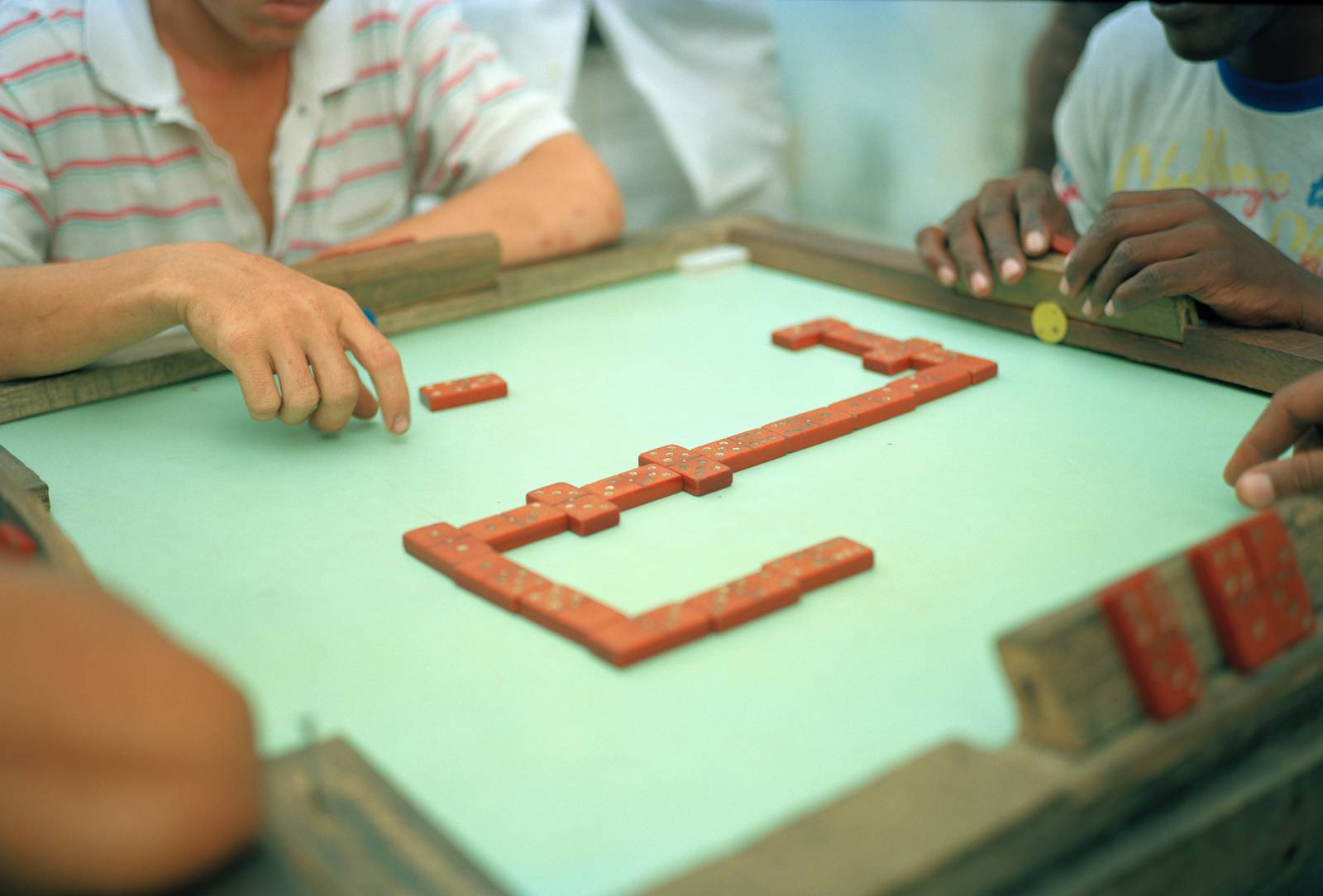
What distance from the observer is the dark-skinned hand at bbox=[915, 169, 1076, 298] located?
1.80m

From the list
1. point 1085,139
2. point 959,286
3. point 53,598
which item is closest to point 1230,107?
point 1085,139

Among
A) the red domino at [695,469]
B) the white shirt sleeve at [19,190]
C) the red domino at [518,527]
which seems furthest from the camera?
the white shirt sleeve at [19,190]

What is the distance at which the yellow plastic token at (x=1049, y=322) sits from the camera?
1757 millimetres

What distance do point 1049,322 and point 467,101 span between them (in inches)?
49.5

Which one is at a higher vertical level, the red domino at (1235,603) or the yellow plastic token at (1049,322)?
the red domino at (1235,603)

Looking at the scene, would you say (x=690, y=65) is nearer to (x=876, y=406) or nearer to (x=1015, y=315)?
(x=1015, y=315)

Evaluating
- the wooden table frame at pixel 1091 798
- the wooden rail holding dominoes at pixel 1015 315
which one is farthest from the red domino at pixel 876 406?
the wooden table frame at pixel 1091 798

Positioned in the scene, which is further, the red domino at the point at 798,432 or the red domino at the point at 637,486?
the red domino at the point at 798,432

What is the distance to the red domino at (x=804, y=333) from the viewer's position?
71.3 inches

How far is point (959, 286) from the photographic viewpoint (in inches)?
74.1

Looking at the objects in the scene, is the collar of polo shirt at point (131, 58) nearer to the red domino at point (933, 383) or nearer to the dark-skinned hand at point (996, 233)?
the dark-skinned hand at point (996, 233)

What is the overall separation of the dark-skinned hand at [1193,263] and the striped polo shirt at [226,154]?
1.20 metres

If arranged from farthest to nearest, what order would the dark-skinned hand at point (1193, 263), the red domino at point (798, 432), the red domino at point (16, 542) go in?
the dark-skinned hand at point (1193, 263), the red domino at point (798, 432), the red domino at point (16, 542)

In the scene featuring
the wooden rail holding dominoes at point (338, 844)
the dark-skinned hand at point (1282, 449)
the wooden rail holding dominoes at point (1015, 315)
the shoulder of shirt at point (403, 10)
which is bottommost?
the wooden rail holding dominoes at point (338, 844)
